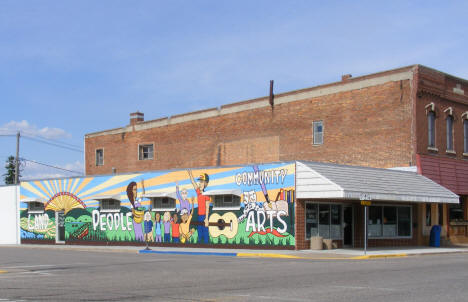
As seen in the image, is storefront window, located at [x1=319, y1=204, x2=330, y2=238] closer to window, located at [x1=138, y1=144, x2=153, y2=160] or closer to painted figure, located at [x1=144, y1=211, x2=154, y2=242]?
painted figure, located at [x1=144, y1=211, x2=154, y2=242]

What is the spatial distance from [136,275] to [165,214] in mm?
18030

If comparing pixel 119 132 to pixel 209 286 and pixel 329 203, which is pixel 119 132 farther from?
pixel 209 286

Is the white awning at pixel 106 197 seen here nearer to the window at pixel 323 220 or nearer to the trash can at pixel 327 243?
the window at pixel 323 220

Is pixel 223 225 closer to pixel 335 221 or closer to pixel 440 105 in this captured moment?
pixel 335 221

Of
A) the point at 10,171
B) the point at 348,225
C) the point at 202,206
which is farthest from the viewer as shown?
the point at 10,171

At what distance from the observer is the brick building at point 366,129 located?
110 feet

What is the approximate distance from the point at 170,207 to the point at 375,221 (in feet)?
37.0

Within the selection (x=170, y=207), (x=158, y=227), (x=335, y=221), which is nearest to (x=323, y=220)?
(x=335, y=221)

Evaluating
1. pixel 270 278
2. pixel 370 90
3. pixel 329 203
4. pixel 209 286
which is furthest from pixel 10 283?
pixel 370 90

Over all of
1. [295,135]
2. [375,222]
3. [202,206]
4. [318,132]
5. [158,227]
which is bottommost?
[158,227]

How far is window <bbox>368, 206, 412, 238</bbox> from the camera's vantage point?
3173 centimetres

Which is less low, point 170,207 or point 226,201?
point 226,201

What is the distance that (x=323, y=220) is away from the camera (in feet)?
97.9

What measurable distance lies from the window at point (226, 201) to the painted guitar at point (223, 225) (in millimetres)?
423
